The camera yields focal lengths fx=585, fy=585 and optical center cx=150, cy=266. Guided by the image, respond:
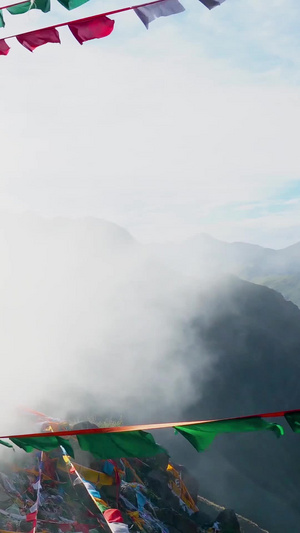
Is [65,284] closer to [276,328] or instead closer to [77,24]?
[276,328]

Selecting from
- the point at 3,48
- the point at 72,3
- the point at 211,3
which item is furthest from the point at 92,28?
the point at 211,3

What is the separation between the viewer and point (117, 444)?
4.80 metres

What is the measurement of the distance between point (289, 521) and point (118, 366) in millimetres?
7856

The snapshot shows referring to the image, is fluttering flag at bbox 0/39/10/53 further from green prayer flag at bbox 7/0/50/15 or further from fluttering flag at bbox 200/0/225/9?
fluttering flag at bbox 200/0/225/9

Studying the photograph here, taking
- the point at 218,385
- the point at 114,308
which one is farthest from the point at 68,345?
the point at 218,385

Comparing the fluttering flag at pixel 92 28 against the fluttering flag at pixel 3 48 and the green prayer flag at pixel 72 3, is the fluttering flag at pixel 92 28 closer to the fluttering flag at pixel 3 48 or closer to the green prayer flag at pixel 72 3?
the green prayer flag at pixel 72 3

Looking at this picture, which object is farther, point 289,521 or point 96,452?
point 289,521

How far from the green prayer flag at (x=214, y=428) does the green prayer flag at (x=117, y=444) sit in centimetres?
32

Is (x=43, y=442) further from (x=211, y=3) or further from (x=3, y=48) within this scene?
(x=211, y=3)

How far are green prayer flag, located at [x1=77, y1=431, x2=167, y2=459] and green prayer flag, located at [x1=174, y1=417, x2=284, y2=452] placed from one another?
0.32 m

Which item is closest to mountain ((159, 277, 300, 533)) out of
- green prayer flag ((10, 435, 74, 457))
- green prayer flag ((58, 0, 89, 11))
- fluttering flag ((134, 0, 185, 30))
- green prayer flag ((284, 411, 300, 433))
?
green prayer flag ((10, 435, 74, 457))

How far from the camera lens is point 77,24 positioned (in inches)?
227

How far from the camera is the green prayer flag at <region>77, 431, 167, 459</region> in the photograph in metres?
4.77

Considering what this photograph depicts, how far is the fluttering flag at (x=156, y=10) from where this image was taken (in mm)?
5480
